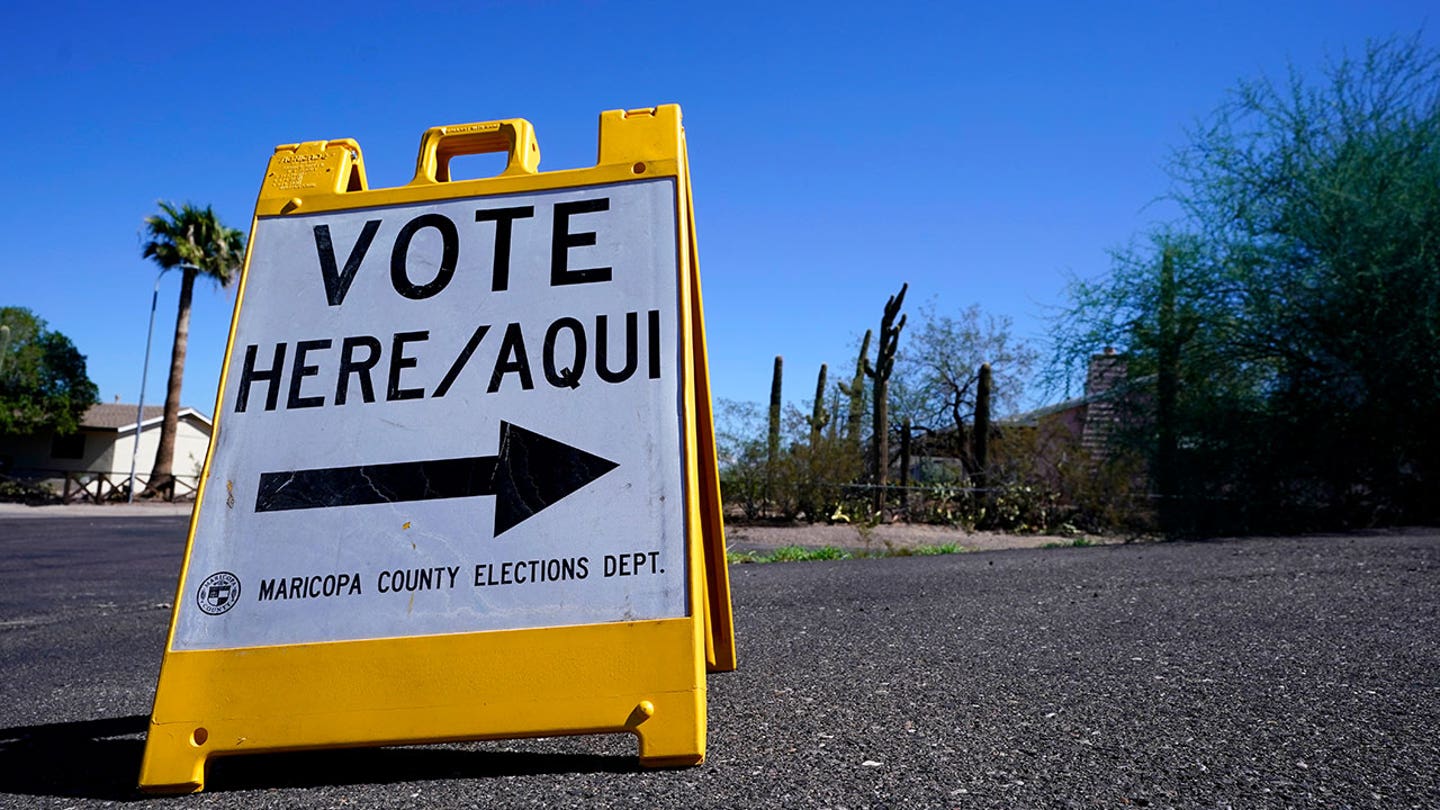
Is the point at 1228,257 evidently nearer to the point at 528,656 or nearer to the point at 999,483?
the point at 999,483

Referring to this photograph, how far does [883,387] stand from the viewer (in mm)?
→ 19469

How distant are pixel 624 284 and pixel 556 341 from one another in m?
0.26

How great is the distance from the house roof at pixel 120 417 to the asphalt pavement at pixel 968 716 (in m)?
42.5

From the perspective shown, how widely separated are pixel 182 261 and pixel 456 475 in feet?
122

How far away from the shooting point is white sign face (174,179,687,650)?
2652 mm

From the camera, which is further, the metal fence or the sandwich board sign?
the metal fence

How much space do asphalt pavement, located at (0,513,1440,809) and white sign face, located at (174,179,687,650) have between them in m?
0.43


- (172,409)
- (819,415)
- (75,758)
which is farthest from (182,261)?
(75,758)

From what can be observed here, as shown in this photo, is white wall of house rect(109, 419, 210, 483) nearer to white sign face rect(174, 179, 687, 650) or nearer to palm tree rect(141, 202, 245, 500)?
palm tree rect(141, 202, 245, 500)

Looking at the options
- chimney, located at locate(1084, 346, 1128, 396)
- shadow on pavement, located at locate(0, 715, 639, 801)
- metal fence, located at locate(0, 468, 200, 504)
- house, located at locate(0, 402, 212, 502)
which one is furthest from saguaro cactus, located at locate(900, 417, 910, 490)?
house, located at locate(0, 402, 212, 502)

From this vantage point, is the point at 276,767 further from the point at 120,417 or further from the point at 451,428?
the point at 120,417

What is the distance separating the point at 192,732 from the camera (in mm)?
2582

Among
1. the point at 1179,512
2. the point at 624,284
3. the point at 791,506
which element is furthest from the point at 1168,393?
the point at 624,284

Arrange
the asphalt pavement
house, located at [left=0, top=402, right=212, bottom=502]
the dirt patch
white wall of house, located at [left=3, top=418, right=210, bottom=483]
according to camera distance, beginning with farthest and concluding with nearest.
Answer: white wall of house, located at [left=3, top=418, right=210, bottom=483] < house, located at [left=0, top=402, right=212, bottom=502] < the dirt patch < the asphalt pavement
